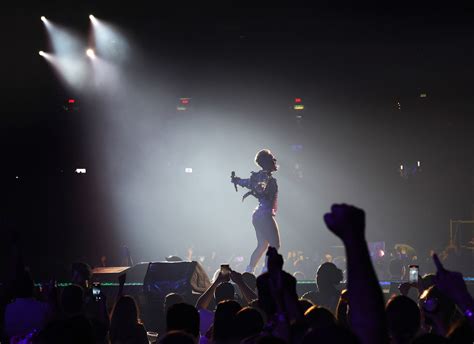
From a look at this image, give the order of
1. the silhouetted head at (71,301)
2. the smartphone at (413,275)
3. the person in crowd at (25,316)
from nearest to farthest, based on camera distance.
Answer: the person in crowd at (25,316) < the silhouetted head at (71,301) < the smartphone at (413,275)

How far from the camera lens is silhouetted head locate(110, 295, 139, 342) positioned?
4.58 meters

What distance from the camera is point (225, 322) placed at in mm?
3602

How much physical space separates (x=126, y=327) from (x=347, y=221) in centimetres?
279

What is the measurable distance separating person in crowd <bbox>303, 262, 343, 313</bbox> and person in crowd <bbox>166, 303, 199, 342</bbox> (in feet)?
8.03

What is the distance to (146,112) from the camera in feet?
68.9

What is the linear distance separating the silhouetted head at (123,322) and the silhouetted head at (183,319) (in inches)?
40.0

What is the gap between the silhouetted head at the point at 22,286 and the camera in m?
5.36

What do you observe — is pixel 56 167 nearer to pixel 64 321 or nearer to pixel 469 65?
pixel 469 65

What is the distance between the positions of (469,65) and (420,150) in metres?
3.71

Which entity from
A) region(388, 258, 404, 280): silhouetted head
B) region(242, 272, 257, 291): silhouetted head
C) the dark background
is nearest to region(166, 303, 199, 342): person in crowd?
region(242, 272, 257, 291): silhouetted head

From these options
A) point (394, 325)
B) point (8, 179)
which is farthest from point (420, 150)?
point (394, 325)

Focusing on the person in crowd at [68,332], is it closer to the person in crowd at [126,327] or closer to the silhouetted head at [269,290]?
the silhouetted head at [269,290]

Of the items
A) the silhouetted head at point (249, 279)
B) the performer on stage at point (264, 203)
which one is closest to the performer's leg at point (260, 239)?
the performer on stage at point (264, 203)

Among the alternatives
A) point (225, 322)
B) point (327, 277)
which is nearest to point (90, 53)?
point (327, 277)
